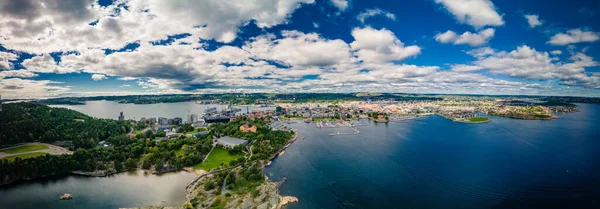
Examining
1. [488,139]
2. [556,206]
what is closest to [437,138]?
[488,139]

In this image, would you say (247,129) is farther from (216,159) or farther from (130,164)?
(130,164)

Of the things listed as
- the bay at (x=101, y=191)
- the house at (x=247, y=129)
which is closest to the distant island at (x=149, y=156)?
the house at (x=247, y=129)

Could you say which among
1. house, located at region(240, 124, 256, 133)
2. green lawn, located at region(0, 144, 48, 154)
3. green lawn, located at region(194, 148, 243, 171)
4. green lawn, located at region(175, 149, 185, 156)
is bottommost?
green lawn, located at region(194, 148, 243, 171)

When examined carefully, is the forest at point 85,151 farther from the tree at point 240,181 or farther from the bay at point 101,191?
the tree at point 240,181

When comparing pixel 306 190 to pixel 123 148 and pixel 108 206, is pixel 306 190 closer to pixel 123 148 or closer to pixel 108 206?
pixel 108 206

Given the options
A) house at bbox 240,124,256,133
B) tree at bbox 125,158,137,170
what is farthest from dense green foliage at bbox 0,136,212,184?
house at bbox 240,124,256,133

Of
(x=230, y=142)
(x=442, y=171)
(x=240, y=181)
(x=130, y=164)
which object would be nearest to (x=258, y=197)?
(x=240, y=181)

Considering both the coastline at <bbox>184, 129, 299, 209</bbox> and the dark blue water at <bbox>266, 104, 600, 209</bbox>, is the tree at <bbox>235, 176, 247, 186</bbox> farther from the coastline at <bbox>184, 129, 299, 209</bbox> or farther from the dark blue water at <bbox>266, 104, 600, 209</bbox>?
the dark blue water at <bbox>266, 104, 600, 209</bbox>
